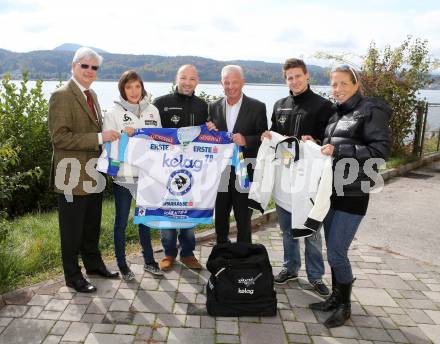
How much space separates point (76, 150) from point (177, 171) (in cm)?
113

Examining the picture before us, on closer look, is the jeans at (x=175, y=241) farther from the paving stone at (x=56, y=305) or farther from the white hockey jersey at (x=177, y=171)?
the paving stone at (x=56, y=305)

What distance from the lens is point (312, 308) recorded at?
4.24 meters

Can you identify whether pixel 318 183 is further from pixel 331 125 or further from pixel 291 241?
pixel 291 241

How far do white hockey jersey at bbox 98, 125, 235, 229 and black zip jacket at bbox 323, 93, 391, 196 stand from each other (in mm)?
1354

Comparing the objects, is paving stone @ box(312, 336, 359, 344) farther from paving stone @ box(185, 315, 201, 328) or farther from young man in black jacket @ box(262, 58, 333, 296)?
paving stone @ box(185, 315, 201, 328)

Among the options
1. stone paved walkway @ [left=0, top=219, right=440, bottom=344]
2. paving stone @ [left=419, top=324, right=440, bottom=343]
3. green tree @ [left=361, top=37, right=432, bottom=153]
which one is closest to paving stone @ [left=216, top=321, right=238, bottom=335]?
stone paved walkway @ [left=0, top=219, right=440, bottom=344]

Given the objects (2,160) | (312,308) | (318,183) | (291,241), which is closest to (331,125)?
(318,183)

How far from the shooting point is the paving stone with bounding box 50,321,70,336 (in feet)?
12.0

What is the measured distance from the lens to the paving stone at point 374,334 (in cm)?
376

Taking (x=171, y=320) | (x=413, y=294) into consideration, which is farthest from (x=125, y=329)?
(x=413, y=294)

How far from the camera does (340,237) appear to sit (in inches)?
151

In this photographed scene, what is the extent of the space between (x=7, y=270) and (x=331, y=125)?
377 centimetres


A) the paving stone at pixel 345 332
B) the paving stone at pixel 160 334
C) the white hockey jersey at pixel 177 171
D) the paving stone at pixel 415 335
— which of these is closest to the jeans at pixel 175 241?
the white hockey jersey at pixel 177 171

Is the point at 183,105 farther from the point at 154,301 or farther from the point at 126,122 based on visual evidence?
the point at 154,301
